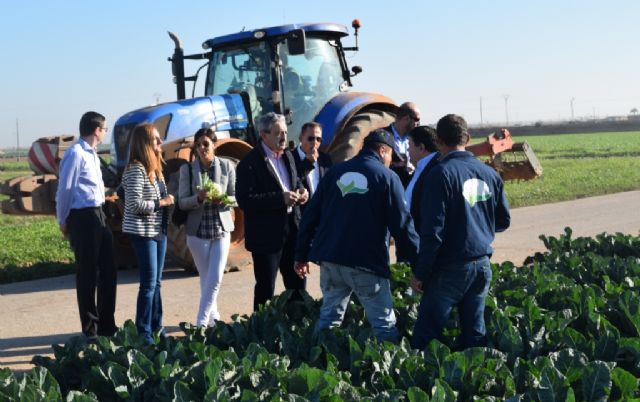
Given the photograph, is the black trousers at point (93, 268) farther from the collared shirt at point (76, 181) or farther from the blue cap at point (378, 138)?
the blue cap at point (378, 138)

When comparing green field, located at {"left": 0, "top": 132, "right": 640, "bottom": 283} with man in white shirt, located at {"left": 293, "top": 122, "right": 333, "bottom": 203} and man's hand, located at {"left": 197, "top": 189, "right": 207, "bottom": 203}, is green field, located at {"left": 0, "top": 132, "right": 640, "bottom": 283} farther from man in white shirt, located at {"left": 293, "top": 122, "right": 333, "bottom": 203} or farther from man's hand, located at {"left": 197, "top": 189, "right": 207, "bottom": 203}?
man in white shirt, located at {"left": 293, "top": 122, "right": 333, "bottom": 203}

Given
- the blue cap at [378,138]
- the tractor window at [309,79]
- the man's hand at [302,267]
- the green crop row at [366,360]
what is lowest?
the green crop row at [366,360]

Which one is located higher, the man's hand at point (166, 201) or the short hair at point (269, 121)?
the short hair at point (269, 121)

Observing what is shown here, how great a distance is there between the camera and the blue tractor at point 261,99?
32.0ft

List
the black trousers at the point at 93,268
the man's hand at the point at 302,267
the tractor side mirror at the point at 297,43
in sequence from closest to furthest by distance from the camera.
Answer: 1. the man's hand at the point at 302,267
2. the black trousers at the point at 93,268
3. the tractor side mirror at the point at 297,43

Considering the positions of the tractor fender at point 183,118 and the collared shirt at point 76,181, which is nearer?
the collared shirt at point 76,181

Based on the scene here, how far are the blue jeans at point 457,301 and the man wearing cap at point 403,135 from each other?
2614 mm

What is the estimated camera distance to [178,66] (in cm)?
1108

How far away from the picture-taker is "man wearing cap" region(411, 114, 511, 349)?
4801 millimetres

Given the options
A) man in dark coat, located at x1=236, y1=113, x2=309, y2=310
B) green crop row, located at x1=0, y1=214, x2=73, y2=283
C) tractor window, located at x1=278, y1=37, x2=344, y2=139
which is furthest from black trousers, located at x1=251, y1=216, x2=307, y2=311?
green crop row, located at x1=0, y1=214, x2=73, y2=283

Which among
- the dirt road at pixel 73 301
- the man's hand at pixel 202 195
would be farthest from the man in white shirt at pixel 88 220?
the man's hand at pixel 202 195

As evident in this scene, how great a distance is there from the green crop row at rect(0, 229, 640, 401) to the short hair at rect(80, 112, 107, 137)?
1967 millimetres

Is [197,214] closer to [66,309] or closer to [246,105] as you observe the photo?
[66,309]

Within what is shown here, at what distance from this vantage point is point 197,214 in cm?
683
